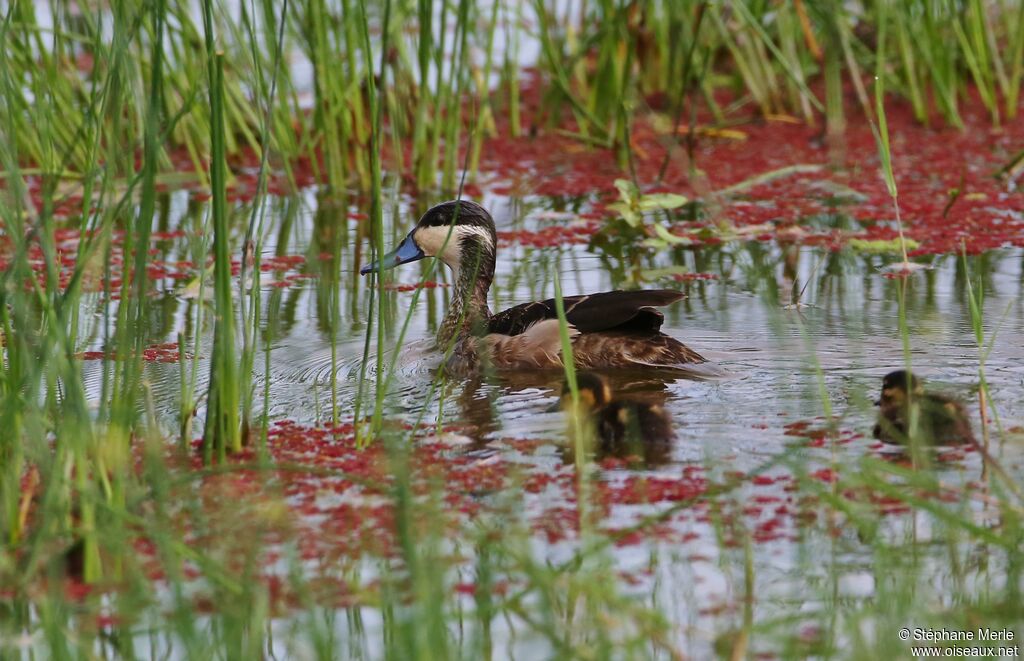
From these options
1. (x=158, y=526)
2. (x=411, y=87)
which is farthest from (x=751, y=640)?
(x=411, y=87)

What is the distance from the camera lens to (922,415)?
4.05 m

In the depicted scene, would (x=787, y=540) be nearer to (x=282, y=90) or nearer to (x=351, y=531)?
(x=351, y=531)

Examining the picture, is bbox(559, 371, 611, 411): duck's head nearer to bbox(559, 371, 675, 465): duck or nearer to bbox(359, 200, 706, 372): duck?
bbox(559, 371, 675, 465): duck

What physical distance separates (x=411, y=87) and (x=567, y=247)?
5.14 ft

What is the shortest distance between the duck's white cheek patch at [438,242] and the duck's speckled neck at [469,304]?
0.20 ft

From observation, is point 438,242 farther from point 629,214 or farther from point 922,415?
point 922,415

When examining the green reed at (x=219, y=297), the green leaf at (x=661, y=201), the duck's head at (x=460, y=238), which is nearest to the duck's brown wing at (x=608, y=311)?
the duck's head at (x=460, y=238)

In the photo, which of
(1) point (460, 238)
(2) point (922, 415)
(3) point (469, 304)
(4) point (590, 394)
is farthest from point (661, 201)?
(2) point (922, 415)

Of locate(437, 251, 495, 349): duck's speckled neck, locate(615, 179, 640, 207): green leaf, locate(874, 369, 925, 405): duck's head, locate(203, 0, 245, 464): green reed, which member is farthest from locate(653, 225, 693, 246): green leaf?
locate(203, 0, 245, 464): green reed

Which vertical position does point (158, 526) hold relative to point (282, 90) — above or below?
below

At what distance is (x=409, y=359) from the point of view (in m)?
5.64

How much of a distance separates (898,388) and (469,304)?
6.20 feet

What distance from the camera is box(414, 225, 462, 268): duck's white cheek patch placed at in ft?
19.9

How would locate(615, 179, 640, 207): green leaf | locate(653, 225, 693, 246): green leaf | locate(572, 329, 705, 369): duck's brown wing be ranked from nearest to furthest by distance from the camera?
1. locate(572, 329, 705, 369): duck's brown wing
2. locate(653, 225, 693, 246): green leaf
3. locate(615, 179, 640, 207): green leaf
